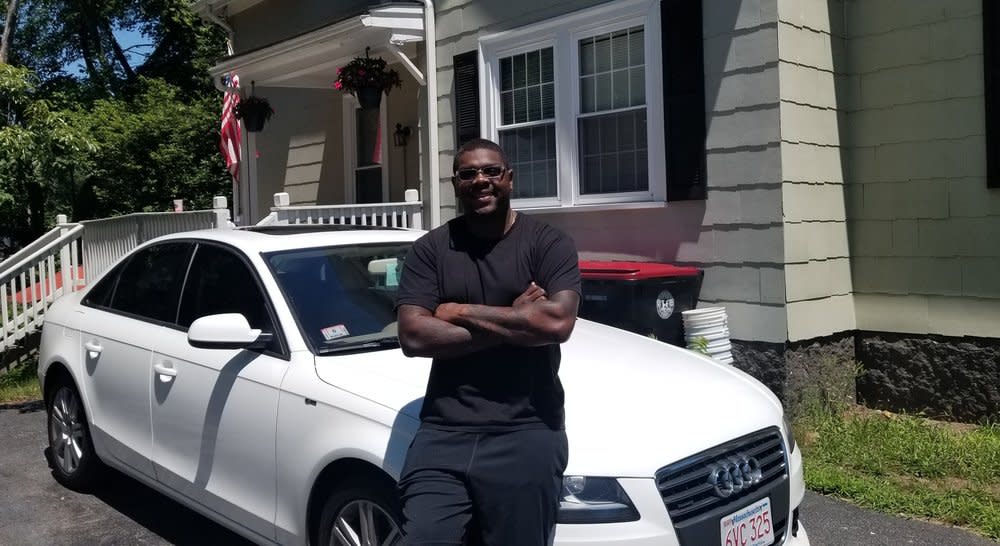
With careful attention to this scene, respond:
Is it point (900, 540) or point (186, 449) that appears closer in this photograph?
point (186, 449)

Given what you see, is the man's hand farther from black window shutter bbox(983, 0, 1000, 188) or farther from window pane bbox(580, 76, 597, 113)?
window pane bbox(580, 76, 597, 113)

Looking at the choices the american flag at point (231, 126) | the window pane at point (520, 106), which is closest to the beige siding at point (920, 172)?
the window pane at point (520, 106)

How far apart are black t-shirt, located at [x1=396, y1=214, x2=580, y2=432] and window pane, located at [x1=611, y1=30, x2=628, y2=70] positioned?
511 centimetres

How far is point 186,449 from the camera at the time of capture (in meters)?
4.41

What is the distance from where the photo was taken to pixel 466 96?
929 cm

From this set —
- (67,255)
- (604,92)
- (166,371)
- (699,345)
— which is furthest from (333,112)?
(166,371)

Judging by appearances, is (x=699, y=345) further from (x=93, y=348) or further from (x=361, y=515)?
(x=93, y=348)

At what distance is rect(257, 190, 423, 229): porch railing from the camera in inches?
351

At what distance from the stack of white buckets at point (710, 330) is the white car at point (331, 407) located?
2369 millimetres

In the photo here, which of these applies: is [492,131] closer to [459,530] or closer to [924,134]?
[924,134]

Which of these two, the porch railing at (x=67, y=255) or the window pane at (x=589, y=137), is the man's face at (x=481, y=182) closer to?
the window pane at (x=589, y=137)

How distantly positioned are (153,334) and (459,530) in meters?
2.65

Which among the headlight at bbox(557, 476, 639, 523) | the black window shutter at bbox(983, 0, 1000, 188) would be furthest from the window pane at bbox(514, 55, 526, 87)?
the headlight at bbox(557, 476, 639, 523)

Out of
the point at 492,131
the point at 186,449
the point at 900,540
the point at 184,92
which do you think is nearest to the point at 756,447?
the point at 900,540
